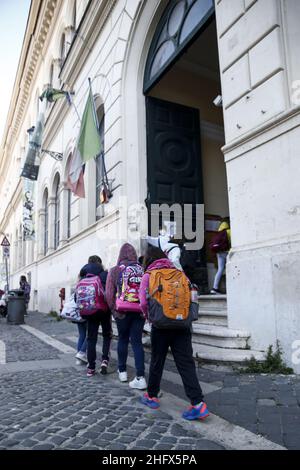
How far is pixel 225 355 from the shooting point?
485 centimetres

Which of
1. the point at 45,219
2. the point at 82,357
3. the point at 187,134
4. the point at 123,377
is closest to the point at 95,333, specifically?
the point at 82,357

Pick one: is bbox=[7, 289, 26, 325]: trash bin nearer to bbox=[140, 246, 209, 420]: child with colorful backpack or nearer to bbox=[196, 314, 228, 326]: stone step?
bbox=[196, 314, 228, 326]: stone step

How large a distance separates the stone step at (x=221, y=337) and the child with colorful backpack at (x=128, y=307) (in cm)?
124

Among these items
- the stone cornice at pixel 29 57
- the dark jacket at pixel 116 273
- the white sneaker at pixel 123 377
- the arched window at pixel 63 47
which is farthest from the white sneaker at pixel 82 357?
the stone cornice at pixel 29 57

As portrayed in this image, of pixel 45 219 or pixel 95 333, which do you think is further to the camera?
pixel 45 219

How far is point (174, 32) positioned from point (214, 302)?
6.18 metres

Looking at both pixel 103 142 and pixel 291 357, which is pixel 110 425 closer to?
pixel 291 357

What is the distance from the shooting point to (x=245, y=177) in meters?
5.43

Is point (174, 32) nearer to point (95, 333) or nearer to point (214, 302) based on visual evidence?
point (214, 302)

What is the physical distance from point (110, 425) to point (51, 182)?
619 inches

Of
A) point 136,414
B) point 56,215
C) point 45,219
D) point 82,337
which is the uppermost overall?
point 45,219

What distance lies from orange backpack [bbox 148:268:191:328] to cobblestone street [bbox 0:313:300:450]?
Result: 2.77ft

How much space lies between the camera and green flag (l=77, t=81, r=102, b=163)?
32.4ft
